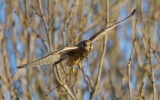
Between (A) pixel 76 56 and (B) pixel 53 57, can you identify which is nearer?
(B) pixel 53 57

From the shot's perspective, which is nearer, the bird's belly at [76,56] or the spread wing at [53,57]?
the spread wing at [53,57]

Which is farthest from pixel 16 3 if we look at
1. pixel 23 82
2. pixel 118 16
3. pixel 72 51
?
pixel 72 51

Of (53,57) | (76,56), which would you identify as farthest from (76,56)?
(53,57)

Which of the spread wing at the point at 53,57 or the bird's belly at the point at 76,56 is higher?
the spread wing at the point at 53,57

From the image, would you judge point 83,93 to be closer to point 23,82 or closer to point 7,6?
point 23,82

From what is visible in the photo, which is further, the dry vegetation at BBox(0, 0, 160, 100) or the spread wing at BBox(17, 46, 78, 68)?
the dry vegetation at BBox(0, 0, 160, 100)

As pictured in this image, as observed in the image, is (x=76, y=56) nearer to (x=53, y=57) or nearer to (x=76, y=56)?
(x=76, y=56)

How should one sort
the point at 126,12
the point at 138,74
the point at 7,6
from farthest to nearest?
the point at 126,12 < the point at 138,74 < the point at 7,6

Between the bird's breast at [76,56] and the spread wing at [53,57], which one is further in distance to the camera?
the bird's breast at [76,56]

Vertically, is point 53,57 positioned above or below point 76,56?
above

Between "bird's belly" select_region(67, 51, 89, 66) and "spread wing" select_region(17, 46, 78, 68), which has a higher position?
"spread wing" select_region(17, 46, 78, 68)

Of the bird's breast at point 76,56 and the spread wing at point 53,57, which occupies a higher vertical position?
the spread wing at point 53,57
